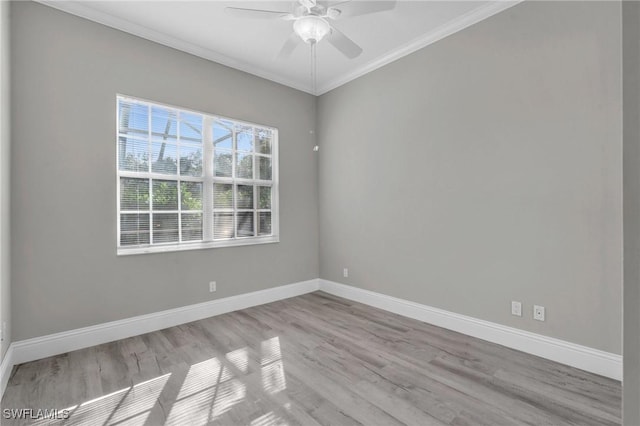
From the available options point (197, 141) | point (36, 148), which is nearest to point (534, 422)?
point (197, 141)

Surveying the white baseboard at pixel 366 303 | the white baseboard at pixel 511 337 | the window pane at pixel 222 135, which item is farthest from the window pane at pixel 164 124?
the white baseboard at pixel 511 337

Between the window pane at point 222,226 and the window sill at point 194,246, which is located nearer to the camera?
the window sill at point 194,246

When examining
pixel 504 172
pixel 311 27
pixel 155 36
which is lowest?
pixel 504 172

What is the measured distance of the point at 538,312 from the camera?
2.51 metres

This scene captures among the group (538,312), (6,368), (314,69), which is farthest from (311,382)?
(314,69)

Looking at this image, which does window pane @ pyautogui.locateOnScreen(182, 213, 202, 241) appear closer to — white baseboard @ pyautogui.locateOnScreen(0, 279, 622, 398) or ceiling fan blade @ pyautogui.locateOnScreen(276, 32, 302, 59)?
white baseboard @ pyautogui.locateOnScreen(0, 279, 622, 398)

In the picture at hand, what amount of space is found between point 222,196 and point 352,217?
1.77m

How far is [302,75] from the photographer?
412cm

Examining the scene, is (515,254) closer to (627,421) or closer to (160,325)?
(627,421)

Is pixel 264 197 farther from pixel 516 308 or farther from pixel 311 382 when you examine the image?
pixel 516 308

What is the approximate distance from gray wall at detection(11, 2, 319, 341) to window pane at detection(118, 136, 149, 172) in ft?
0.37

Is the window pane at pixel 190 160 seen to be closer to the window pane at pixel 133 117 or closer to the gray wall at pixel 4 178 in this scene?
the window pane at pixel 133 117

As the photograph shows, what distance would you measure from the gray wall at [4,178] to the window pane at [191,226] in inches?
55.2

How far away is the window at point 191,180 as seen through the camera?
121 inches
